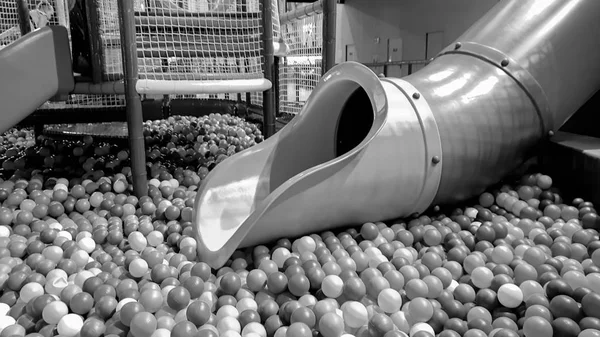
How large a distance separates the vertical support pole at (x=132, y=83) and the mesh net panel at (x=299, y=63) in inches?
84.3

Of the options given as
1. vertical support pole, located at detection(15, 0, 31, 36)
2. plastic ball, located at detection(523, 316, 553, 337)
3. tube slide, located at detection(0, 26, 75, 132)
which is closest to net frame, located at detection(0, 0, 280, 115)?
tube slide, located at detection(0, 26, 75, 132)

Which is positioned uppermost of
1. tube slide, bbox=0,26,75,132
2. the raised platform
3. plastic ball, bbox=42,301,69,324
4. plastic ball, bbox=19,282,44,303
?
tube slide, bbox=0,26,75,132

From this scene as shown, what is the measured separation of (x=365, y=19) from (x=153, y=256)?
815 centimetres

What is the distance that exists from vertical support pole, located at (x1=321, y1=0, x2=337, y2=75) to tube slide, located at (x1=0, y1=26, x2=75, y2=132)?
1293 millimetres

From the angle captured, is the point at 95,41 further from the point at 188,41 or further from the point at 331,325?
the point at 331,325

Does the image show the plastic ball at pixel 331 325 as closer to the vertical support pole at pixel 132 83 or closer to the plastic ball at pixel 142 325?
the plastic ball at pixel 142 325

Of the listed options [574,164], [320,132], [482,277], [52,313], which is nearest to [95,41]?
[320,132]

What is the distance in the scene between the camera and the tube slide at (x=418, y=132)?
62.2 inches

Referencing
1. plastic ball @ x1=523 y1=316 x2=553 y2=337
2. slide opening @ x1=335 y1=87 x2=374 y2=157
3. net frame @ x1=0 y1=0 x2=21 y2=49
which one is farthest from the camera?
net frame @ x1=0 y1=0 x2=21 y2=49

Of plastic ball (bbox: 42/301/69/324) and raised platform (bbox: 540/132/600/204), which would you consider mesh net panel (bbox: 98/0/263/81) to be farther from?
raised platform (bbox: 540/132/600/204)

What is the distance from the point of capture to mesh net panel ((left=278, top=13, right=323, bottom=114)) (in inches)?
165

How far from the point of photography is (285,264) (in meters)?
1.43

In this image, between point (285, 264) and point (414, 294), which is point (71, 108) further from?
point (414, 294)

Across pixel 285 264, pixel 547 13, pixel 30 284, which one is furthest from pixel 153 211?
pixel 547 13
